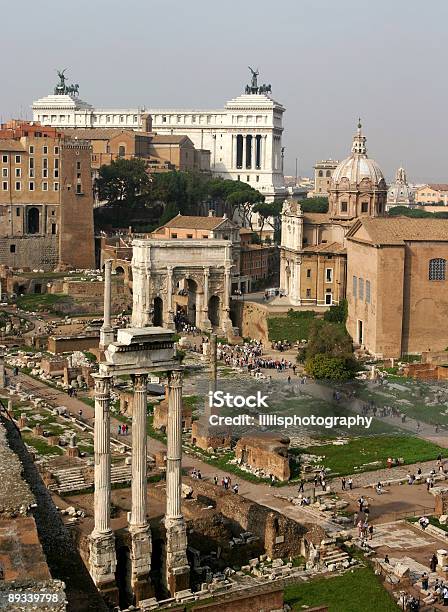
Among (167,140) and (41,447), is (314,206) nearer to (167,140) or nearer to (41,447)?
(167,140)

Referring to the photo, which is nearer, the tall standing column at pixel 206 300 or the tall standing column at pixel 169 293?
the tall standing column at pixel 169 293

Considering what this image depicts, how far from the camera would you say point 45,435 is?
32875mm

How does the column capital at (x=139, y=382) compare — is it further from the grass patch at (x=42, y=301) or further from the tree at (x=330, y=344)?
the grass patch at (x=42, y=301)

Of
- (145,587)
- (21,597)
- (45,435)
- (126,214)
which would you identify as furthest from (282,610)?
(126,214)

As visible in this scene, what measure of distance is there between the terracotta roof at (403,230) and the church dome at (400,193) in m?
88.8

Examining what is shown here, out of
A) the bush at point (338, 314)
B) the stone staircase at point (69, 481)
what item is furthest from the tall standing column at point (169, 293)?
the stone staircase at point (69, 481)

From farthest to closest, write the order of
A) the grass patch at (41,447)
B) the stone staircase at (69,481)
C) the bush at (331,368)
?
1. the bush at (331,368)
2. the grass patch at (41,447)
3. the stone staircase at (69,481)

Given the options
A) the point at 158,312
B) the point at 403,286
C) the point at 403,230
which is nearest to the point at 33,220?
the point at 158,312

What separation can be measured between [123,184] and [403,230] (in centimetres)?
2838

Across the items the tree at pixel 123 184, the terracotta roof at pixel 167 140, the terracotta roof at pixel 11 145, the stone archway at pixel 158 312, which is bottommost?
the stone archway at pixel 158 312

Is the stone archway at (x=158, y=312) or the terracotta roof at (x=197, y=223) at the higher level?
the terracotta roof at (x=197, y=223)

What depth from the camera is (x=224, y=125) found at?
9769cm

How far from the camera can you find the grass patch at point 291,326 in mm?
50281

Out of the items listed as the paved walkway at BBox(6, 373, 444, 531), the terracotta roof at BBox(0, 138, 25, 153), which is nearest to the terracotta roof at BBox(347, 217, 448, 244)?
the paved walkway at BBox(6, 373, 444, 531)
